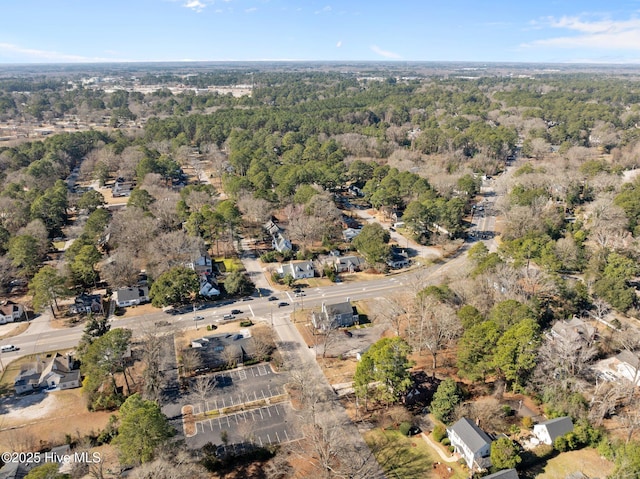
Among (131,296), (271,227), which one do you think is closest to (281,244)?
(271,227)

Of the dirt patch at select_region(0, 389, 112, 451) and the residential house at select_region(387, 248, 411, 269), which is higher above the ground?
the residential house at select_region(387, 248, 411, 269)

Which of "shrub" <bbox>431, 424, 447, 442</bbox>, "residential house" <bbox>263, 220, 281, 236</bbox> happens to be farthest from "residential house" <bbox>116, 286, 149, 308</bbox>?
"shrub" <bbox>431, 424, 447, 442</bbox>

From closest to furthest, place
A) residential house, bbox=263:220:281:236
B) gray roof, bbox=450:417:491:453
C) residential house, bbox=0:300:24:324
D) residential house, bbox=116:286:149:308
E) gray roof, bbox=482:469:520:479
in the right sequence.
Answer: gray roof, bbox=482:469:520:479 < gray roof, bbox=450:417:491:453 < residential house, bbox=0:300:24:324 < residential house, bbox=116:286:149:308 < residential house, bbox=263:220:281:236

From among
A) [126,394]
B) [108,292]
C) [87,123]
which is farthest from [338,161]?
[87,123]

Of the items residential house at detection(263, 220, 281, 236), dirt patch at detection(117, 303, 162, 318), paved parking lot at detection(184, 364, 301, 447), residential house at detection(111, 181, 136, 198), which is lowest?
dirt patch at detection(117, 303, 162, 318)

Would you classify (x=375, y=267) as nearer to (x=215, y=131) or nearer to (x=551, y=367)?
(x=551, y=367)

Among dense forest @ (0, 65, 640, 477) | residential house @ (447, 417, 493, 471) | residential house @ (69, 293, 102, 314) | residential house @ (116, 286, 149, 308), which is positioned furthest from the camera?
residential house @ (116, 286, 149, 308)

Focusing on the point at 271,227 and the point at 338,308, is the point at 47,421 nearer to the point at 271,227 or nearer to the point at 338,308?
the point at 338,308

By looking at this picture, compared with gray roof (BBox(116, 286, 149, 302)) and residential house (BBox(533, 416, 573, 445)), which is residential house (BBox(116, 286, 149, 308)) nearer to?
gray roof (BBox(116, 286, 149, 302))

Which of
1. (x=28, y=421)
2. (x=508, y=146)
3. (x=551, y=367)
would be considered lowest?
(x=28, y=421)
